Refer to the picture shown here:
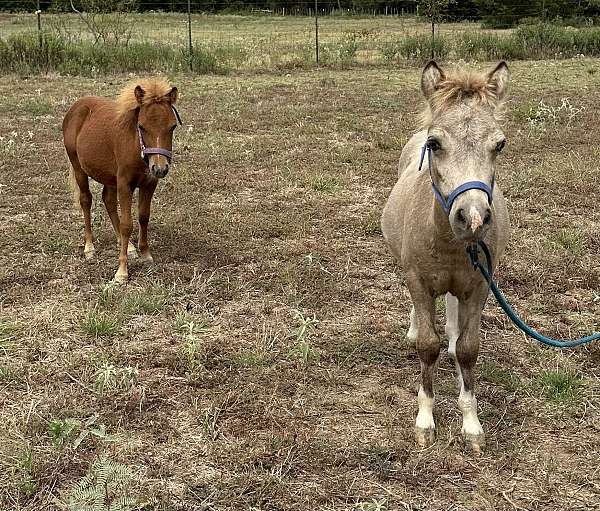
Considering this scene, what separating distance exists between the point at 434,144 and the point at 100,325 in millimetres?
2611

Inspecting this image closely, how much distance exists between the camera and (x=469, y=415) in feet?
10.8

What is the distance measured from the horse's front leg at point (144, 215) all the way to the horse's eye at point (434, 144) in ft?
10.1

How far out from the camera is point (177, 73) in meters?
16.5

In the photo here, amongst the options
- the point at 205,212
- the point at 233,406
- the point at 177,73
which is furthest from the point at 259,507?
the point at 177,73

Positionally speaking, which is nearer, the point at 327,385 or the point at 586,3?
the point at 327,385

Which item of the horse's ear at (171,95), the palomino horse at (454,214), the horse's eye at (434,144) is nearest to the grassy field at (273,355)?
the palomino horse at (454,214)

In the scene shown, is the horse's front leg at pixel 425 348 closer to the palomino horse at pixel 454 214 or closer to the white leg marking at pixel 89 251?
the palomino horse at pixel 454 214

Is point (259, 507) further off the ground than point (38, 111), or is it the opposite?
point (38, 111)

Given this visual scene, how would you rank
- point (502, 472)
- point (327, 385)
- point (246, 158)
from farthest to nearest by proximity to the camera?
point (246, 158), point (327, 385), point (502, 472)

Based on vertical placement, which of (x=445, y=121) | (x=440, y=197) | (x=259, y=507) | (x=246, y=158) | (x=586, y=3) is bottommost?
(x=259, y=507)

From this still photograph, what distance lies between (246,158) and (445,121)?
6.10m

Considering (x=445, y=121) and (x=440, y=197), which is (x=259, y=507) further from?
(x=445, y=121)

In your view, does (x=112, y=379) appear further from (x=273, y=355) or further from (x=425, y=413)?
(x=425, y=413)

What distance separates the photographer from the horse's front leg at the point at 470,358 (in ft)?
10.4
